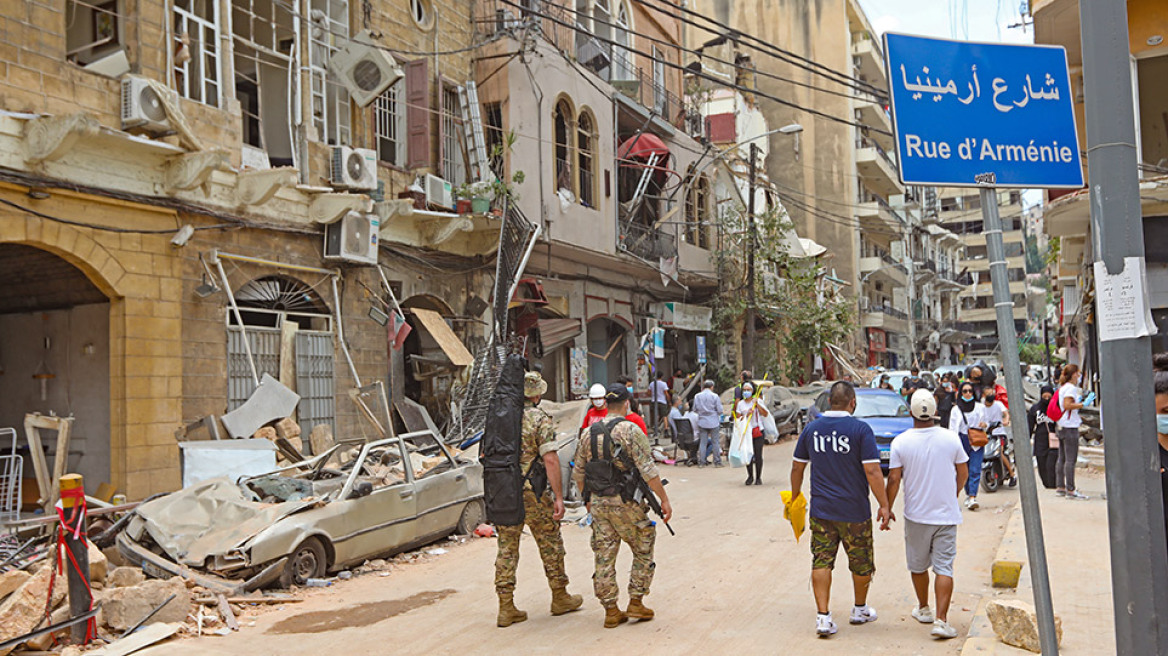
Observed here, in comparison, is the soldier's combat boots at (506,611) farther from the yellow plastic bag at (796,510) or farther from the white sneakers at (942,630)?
the white sneakers at (942,630)

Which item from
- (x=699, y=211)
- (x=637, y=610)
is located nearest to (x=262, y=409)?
(x=637, y=610)

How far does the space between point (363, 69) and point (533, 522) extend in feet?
33.8

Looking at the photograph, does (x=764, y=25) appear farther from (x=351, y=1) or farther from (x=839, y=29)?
(x=351, y=1)

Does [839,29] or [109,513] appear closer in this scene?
[109,513]

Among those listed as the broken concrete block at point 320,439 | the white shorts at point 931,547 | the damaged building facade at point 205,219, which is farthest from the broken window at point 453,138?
the white shorts at point 931,547

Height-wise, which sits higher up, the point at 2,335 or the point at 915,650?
the point at 2,335

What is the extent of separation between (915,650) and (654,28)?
24.5 metres

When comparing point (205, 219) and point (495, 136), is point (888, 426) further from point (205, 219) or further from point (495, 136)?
point (205, 219)

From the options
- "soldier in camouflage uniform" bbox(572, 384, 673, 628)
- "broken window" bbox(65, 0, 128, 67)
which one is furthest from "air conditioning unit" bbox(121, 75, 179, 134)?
"soldier in camouflage uniform" bbox(572, 384, 673, 628)

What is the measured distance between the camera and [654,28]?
27828 mm

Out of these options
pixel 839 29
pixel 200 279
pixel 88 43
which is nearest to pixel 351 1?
pixel 88 43

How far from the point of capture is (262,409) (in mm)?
13203

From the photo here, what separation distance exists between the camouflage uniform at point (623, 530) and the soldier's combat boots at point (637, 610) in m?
0.05

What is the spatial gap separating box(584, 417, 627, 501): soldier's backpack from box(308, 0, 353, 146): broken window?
10.0 metres
